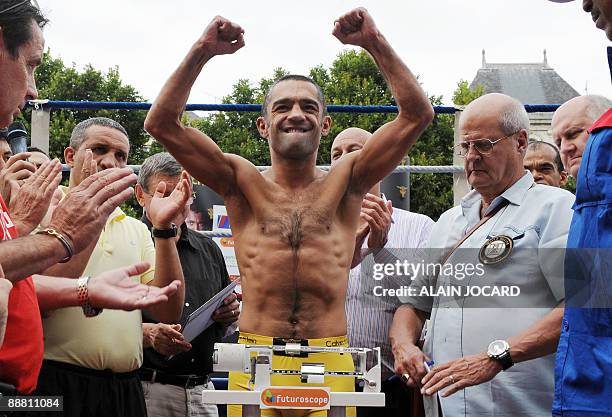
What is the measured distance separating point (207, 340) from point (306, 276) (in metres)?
0.97

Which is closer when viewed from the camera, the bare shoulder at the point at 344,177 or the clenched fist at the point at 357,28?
the clenched fist at the point at 357,28

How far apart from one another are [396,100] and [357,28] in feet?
1.13

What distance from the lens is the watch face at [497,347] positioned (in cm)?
279

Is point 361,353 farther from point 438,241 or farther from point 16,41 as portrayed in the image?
point 16,41

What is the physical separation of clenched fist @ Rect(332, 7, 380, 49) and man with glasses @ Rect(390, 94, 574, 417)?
0.65 metres

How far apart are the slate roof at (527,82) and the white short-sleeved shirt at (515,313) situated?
23062mm

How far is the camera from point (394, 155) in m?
3.14

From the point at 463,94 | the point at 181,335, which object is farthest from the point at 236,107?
the point at 463,94

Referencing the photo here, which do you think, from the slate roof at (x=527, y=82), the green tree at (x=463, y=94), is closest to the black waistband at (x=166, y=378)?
the green tree at (x=463, y=94)

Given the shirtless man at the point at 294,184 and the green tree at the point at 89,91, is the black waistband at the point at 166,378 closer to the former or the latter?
the shirtless man at the point at 294,184

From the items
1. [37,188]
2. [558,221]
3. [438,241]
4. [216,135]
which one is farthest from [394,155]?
[216,135]

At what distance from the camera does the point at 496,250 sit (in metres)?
3.04

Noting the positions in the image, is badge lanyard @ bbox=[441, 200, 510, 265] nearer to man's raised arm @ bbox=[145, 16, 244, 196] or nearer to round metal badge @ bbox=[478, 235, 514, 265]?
round metal badge @ bbox=[478, 235, 514, 265]

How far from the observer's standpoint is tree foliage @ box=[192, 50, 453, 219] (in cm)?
1861
